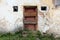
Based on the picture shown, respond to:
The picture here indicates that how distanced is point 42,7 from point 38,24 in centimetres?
48

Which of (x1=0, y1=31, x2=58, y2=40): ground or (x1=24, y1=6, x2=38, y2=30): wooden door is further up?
(x1=24, y1=6, x2=38, y2=30): wooden door

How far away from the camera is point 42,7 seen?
552cm

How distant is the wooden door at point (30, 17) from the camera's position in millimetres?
5566

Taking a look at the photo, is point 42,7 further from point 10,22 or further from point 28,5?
point 10,22

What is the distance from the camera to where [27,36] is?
5320mm

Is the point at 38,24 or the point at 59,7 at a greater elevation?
the point at 59,7

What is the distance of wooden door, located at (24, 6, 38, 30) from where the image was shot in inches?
219

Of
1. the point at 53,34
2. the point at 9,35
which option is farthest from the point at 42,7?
the point at 9,35

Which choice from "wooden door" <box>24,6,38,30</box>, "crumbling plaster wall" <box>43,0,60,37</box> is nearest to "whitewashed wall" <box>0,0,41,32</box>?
"wooden door" <box>24,6,38,30</box>

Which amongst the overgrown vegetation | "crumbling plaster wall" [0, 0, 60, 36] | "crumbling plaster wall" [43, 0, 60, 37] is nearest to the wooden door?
"crumbling plaster wall" [0, 0, 60, 36]

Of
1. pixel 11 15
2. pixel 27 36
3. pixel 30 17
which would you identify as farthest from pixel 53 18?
pixel 11 15

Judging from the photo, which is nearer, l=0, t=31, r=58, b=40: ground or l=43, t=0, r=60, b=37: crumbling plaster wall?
l=0, t=31, r=58, b=40: ground

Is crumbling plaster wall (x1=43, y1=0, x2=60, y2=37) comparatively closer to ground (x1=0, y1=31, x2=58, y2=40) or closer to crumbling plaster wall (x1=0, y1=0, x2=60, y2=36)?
crumbling plaster wall (x1=0, y1=0, x2=60, y2=36)

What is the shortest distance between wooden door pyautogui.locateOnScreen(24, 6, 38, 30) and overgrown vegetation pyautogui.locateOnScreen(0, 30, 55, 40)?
0.72 feet
